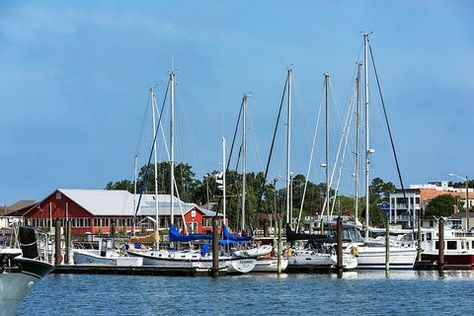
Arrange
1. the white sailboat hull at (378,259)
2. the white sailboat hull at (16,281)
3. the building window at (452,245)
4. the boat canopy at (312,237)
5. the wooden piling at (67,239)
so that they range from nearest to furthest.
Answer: the white sailboat hull at (16,281)
the boat canopy at (312,237)
the white sailboat hull at (378,259)
the wooden piling at (67,239)
the building window at (452,245)

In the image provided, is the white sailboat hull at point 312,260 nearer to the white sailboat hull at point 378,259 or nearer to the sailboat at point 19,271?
the white sailboat hull at point 378,259

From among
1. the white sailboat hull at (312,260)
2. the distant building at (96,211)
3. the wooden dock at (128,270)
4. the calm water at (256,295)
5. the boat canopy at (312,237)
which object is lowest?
the calm water at (256,295)

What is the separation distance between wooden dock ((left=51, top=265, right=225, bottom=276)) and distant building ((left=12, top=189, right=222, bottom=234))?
1746 inches

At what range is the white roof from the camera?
13450cm

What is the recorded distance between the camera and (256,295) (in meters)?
67.4

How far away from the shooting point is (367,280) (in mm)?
78688

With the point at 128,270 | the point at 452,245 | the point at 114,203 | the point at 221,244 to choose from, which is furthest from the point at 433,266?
the point at 114,203

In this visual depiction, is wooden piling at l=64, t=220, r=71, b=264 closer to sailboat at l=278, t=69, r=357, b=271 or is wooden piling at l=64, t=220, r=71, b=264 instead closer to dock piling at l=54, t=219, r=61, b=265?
dock piling at l=54, t=219, r=61, b=265

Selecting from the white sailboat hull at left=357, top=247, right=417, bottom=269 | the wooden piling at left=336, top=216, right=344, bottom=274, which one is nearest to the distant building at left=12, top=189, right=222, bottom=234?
the white sailboat hull at left=357, top=247, right=417, bottom=269

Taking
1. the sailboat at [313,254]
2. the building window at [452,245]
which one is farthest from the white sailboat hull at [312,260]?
the building window at [452,245]

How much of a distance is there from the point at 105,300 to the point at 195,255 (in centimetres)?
1851

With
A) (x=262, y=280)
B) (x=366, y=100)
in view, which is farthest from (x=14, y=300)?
(x=366, y=100)

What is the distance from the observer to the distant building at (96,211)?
13412 centimetres

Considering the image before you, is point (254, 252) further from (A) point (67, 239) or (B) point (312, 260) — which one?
(A) point (67, 239)
